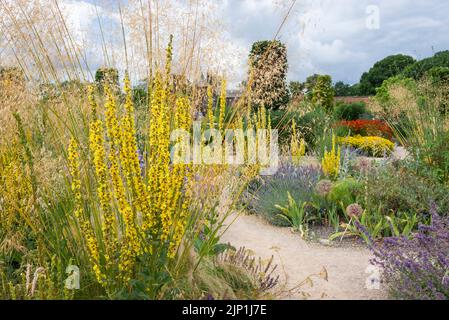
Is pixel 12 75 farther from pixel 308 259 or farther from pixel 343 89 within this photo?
pixel 343 89

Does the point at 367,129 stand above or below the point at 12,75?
below

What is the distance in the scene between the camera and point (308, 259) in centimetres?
454

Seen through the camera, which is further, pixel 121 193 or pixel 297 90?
pixel 297 90

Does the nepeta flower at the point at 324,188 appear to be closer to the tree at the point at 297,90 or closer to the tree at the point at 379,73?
the tree at the point at 297,90

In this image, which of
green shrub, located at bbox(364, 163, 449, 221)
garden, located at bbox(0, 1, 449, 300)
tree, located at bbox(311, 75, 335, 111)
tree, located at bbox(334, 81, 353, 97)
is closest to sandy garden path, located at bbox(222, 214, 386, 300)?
garden, located at bbox(0, 1, 449, 300)

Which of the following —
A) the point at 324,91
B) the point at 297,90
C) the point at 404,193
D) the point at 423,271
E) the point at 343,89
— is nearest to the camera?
the point at 423,271

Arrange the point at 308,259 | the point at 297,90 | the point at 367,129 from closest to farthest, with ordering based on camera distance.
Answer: the point at 308,259 → the point at 297,90 → the point at 367,129

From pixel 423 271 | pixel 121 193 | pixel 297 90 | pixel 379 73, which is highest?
pixel 379 73

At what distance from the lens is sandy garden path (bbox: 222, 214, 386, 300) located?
373 centimetres

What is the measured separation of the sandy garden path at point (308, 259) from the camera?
3734mm

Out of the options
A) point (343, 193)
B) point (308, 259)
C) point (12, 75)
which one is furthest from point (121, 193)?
point (12, 75)

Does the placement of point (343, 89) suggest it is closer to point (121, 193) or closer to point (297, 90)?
point (297, 90)
